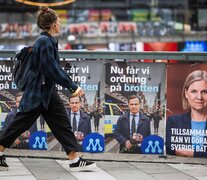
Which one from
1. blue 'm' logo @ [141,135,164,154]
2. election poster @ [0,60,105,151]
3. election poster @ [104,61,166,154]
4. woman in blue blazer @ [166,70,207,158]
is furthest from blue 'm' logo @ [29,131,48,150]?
woman in blue blazer @ [166,70,207,158]

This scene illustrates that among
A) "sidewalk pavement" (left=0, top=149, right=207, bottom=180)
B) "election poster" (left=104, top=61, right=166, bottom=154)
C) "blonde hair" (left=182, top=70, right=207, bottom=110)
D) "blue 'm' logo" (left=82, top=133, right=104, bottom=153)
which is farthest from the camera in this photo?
"blue 'm' logo" (left=82, top=133, right=104, bottom=153)

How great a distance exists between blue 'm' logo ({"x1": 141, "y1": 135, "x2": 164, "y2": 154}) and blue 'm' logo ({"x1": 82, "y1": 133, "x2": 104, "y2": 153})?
0.53 meters

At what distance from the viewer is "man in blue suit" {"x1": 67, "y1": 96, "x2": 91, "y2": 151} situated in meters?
7.11

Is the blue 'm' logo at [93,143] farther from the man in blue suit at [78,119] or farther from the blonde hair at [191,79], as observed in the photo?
the blonde hair at [191,79]

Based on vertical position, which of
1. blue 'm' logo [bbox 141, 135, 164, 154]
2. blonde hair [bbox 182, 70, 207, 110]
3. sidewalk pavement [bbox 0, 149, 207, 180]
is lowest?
sidewalk pavement [bbox 0, 149, 207, 180]

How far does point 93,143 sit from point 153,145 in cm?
75

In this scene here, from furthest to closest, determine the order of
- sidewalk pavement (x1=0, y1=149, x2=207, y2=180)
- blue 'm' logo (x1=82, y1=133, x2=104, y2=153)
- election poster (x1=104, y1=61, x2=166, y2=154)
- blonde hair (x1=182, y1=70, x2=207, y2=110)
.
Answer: blue 'm' logo (x1=82, y1=133, x2=104, y2=153) → election poster (x1=104, y1=61, x2=166, y2=154) → blonde hair (x1=182, y1=70, x2=207, y2=110) → sidewalk pavement (x1=0, y1=149, x2=207, y2=180)

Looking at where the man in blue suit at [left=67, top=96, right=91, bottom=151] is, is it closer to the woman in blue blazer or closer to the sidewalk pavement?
the sidewalk pavement

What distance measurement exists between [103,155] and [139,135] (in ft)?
1.68

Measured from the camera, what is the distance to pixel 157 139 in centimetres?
705

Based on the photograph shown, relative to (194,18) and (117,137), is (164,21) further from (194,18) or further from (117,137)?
(117,137)

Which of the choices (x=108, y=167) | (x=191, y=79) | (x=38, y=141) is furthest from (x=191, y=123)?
(x=38, y=141)

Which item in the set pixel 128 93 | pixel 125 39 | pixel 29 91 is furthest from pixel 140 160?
pixel 125 39

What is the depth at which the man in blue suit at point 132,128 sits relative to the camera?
23.1ft
